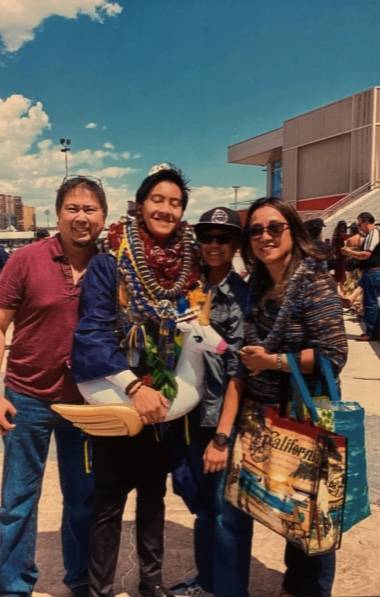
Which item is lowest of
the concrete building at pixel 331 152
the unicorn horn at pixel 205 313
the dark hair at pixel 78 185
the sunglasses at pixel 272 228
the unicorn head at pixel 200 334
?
the unicorn head at pixel 200 334

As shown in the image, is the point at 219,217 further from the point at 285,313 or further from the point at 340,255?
the point at 340,255

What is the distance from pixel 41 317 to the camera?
7.03ft

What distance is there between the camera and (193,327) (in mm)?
2010

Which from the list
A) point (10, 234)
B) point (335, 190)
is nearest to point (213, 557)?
point (335, 190)

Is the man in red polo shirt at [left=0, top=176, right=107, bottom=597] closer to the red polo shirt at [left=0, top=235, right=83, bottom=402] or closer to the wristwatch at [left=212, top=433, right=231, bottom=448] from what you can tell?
the red polo shirt at [left=0, top=235, right=83, bottom=402]

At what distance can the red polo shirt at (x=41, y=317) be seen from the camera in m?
2.13

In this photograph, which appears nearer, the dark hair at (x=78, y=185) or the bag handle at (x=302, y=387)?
the bag handle at (x=302, y=387)

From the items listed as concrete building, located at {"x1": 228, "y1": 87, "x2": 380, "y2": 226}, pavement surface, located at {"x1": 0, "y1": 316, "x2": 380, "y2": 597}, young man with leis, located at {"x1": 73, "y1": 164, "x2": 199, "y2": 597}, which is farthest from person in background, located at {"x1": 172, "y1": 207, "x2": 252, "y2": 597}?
concrete building, located at {"x1": 228, "y1": 87, "x2": 380, "y2": 226}

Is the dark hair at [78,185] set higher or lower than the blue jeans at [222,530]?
higher

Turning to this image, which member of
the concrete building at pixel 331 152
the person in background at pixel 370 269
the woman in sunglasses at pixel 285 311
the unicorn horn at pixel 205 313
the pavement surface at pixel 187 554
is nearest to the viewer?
the woman in sunglasses at pixel 285 311

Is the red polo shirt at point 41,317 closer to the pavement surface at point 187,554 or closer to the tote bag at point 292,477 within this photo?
the tote bag at point 292,477

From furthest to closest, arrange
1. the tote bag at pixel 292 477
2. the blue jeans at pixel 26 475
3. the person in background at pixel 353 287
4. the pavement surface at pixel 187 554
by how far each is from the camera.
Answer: the person in background at pixel 353 287, the pavement surface at pixel 187 554, the blue jeans at pixel 26 475, the tote bag at pixel 292 477

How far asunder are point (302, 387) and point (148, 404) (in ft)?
1.90

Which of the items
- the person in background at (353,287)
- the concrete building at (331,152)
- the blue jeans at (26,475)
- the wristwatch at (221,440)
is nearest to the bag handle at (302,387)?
the wristwatch at (221,440)
